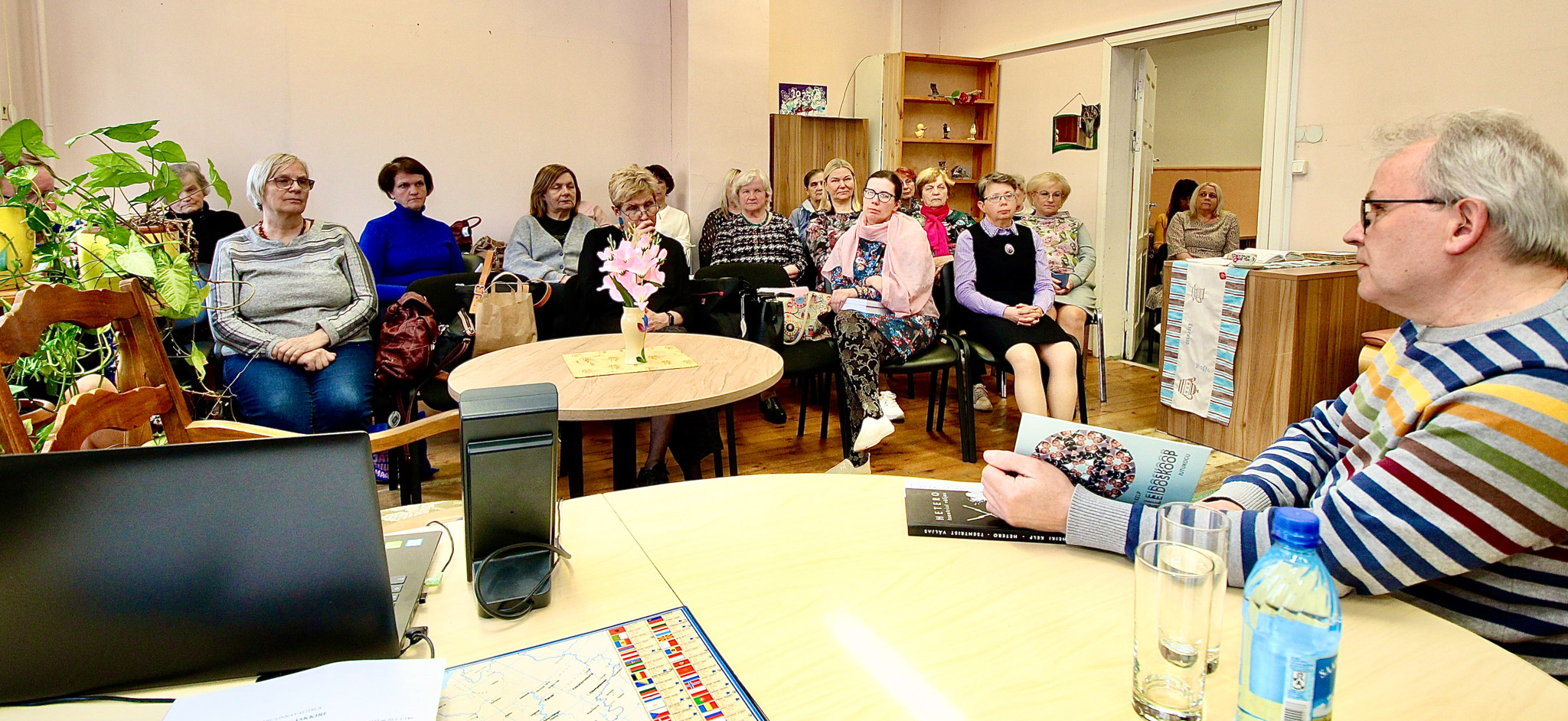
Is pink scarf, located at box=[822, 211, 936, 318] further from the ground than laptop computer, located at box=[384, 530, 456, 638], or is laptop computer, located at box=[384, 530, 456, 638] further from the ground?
pink scarf, located at box=[822, 211, 936, 318]

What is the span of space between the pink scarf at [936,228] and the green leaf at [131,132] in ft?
13.9

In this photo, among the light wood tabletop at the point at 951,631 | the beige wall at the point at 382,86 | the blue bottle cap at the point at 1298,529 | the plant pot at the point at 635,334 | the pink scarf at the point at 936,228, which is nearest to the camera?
the blue bottle cap at the point at 1298,529

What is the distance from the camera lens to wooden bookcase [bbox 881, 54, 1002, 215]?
6.79 metres

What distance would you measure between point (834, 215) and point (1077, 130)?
2.18 metres

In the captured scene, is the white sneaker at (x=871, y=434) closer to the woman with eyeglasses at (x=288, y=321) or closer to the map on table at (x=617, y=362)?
the map on table at (x=617, y=362)

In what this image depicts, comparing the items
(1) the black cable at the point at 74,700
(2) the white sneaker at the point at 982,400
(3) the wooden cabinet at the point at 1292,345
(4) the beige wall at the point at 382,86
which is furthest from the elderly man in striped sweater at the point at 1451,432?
(4) the beige wall at the point at 382,86

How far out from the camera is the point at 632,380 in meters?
2.41

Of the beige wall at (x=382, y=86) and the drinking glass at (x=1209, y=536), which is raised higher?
the beige wall at (x=382, y=86)

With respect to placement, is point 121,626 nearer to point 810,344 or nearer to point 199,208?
point 810,344

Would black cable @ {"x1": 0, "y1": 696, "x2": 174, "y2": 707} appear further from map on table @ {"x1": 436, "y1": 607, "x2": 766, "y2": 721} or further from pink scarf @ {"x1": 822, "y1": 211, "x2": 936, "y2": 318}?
pink scarf @ {"x1": 822, "y1": 211, "x2": 936, "y2": 318}

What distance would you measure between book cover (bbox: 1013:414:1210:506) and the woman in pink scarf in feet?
7.76

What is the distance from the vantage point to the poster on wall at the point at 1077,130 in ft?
20.2

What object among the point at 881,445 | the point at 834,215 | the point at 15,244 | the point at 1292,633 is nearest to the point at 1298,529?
the point at 1292,633

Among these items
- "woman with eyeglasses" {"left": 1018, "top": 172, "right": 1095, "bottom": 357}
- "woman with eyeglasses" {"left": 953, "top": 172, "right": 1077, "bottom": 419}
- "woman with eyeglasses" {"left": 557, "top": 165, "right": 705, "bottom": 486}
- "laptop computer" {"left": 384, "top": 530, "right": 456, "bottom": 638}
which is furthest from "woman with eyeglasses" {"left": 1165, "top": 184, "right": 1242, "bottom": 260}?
"laptop computer" {"left": 384, "top": 530, "right": 456, "bottom": 638}
